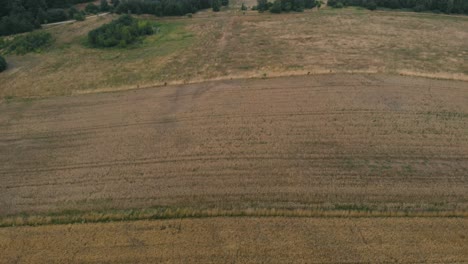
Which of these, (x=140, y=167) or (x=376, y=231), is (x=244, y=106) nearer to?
(x=140, y=167)

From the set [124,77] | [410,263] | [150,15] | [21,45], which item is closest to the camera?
[410,263]

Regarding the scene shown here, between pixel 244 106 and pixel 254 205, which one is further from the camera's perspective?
pixel 244 106

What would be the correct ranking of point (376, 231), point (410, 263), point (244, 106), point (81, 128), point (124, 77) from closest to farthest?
point (410, 263), point (376, 231), point (81, 128), point (244, 106), point (124, 77)

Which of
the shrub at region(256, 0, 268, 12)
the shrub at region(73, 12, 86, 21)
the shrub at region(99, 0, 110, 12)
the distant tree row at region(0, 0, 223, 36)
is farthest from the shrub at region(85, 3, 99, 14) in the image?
the shrub at region(256, 0, 268, 12)

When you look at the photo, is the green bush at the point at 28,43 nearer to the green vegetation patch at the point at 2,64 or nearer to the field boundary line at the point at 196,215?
the green vegetation patch at the point at 2,64

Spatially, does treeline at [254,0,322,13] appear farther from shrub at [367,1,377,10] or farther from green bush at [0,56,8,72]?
green bush at [0,56,8,72]

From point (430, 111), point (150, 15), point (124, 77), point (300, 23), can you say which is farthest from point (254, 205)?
point (150, 15)

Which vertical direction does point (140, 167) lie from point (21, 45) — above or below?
below
